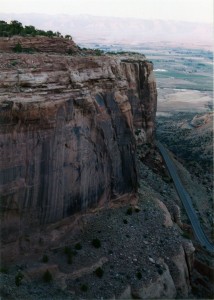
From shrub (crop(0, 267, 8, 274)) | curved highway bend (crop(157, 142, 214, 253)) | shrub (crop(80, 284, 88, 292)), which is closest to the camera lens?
shrub (crop(0, 267, 8, 274))

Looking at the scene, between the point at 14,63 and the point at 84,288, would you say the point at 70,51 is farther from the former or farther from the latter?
the point at 84,288

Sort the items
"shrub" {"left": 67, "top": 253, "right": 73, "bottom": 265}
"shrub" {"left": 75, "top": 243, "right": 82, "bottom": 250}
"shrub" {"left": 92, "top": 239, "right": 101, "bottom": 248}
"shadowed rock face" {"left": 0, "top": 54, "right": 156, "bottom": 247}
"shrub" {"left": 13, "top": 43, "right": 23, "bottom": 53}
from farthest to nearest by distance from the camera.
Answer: "shrub" {"left": 92, "top": 239, "right": 101, "bottom": 248}, "shrub" {"left": 13, "top": 43, "right": 23, "bottom": 53}, "shrub" {"left": 75, "top": 243, "right": 82, "bottom": 250}, "shrub" {"left": 67, "top": 253, "right": 73, "bottom": 265}, "shadowed rock face" {"left": 0, "top": 54, "right": 156, "bottom": 247}

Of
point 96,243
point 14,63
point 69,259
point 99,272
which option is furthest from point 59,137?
point 99,272

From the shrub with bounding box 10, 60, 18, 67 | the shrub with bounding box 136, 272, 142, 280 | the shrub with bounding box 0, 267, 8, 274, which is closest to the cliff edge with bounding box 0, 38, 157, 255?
the shrub with bounding box 10, 60, 18, 67

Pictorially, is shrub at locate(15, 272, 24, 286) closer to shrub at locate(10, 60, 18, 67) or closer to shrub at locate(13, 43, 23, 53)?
shrub at locate(10, 60, 18, 67)

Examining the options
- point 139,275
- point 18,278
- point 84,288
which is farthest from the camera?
point 139,275
